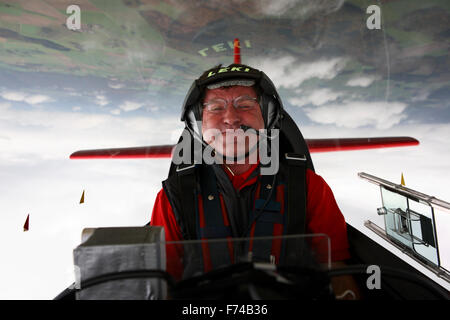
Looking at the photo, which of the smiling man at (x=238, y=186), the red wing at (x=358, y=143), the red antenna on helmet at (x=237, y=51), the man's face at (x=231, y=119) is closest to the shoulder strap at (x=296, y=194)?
the smiling man at (x=238, y=186)

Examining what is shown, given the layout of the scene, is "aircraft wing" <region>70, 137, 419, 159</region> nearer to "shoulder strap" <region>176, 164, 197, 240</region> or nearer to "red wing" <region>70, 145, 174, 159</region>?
"red wing" <region>70, 145, 174, 159</region>

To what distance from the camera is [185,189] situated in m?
1.18

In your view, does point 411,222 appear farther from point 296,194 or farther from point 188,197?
point 188,197

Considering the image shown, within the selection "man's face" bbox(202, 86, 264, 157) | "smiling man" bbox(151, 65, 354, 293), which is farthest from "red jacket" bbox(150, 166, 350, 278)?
"man's face" bbox(202, 86, 264, 157)

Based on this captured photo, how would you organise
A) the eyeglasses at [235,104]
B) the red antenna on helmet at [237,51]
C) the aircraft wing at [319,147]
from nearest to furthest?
the eyeglasses at [235,104] < the red antenna on helmet at [237,51] < the aircraft wing at [319,147]

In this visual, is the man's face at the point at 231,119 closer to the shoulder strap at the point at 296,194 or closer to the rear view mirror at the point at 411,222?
the shoulder strap at the point at 296,194

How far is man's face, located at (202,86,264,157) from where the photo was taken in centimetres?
118

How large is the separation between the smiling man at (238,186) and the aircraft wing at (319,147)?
2149mm

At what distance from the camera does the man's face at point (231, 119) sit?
1.18m

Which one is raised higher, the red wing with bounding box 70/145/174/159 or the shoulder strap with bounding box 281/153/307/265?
the red wing with bounding box 70/145/174/159

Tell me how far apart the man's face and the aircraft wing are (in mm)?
2166

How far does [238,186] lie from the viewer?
1263mm

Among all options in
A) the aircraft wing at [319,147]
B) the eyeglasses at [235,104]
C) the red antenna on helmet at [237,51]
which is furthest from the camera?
the aircraft wing at [319,147]
